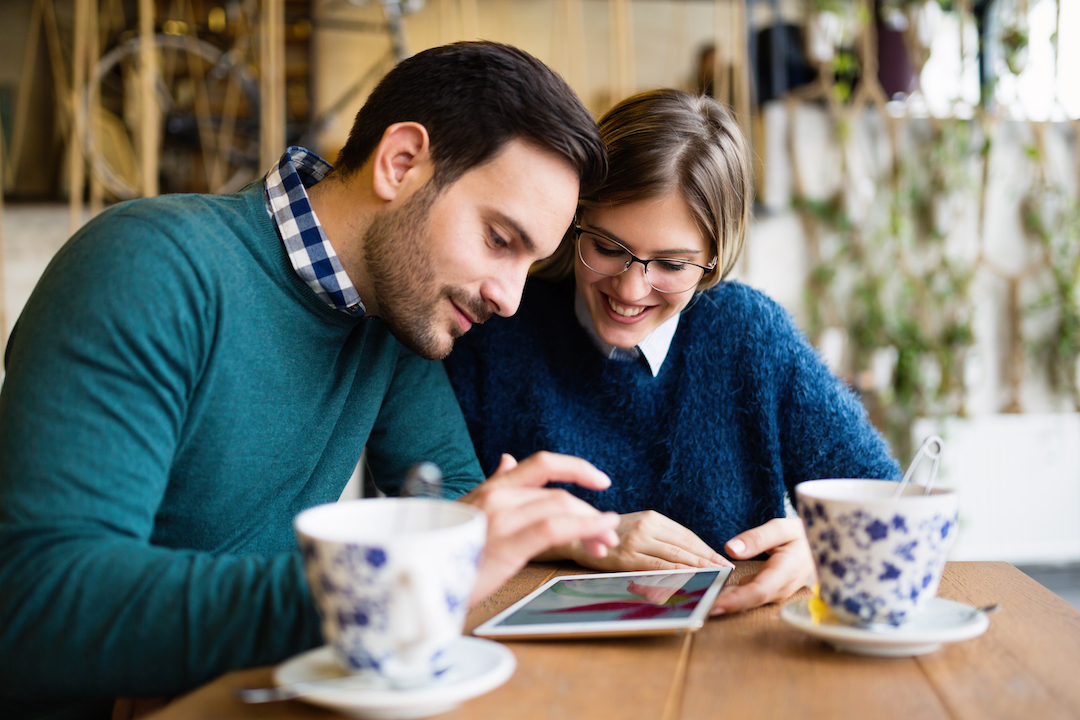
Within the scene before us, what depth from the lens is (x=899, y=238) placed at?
3426 mm

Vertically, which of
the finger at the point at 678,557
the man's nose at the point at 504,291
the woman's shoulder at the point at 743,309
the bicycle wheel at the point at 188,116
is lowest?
the finger at the point at 678,557

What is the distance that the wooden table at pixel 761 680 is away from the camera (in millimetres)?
547

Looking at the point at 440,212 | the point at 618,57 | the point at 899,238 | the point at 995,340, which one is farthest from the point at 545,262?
the point at 995,340

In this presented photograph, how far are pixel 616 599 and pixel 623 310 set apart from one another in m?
0.57

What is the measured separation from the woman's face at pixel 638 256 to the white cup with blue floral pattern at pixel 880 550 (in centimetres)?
59

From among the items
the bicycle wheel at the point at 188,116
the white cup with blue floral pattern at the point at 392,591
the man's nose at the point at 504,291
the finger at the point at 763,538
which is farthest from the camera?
the bicycle wheel at the point at 188,116

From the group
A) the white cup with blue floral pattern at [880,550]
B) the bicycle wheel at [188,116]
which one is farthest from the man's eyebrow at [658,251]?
the bicycle wheel at [188,116]

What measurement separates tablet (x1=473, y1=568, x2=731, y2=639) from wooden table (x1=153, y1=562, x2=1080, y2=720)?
2 cm

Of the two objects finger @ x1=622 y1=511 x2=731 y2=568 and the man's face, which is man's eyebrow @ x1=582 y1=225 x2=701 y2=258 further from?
finger @ x1=622 y1=511 x2=731 y2=568

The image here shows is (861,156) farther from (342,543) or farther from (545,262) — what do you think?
(342,543)

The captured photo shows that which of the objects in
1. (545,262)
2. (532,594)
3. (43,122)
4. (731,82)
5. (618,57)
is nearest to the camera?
(532,594)

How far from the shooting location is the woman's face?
119 centimetres

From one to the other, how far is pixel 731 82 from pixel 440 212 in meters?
3.02

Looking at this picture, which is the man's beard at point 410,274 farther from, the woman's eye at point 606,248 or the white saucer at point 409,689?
the white saucer at point 409,689
